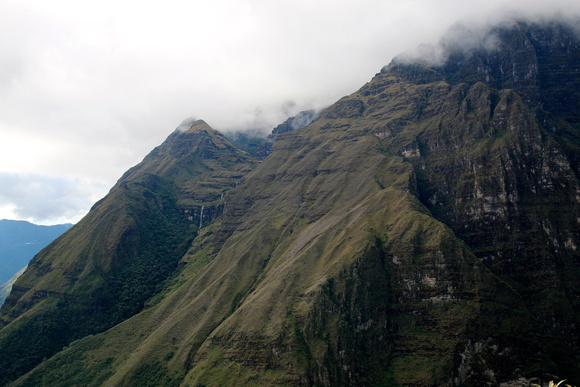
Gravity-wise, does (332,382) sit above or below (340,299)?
below

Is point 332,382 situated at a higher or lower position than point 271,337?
lower

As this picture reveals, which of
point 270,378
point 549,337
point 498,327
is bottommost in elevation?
point 549,337

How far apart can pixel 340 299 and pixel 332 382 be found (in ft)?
124

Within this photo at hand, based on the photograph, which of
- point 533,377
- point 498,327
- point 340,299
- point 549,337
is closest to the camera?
point 533,377

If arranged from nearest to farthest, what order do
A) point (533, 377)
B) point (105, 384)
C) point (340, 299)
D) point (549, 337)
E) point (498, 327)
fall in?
point (533, 377) → point (498, 327) → point (549, 337) → point (340, 299) → point (105, 384)

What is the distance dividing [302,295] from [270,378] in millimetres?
43744

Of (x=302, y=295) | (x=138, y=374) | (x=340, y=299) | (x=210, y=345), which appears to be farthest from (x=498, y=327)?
(x=138, y=374)

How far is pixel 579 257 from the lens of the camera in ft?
650

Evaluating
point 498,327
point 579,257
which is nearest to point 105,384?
point 498,327

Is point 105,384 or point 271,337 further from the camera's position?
point 105,384

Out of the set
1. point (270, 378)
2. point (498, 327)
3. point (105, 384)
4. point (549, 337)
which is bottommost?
point (549, 337)

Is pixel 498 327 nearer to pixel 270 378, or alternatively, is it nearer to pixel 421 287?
pixel 421 287

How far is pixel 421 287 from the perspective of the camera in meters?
182

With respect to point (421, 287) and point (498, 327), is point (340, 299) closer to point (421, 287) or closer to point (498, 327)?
point (421, 287)
